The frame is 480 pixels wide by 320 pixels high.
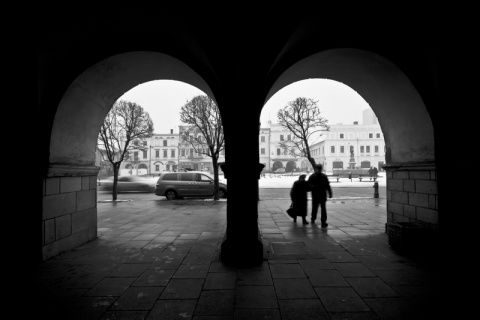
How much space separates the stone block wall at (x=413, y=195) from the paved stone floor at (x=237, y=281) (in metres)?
0.74

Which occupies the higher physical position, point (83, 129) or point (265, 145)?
point (265, 145)

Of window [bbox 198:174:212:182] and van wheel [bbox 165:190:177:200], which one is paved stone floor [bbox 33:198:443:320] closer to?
van wheel [bbox 165:190:177:200]

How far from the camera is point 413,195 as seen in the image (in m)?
5.32

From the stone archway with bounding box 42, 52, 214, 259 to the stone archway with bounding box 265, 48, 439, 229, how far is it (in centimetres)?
277

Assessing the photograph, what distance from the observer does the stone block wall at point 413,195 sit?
15.9 ft

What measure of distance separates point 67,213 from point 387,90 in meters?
7.12

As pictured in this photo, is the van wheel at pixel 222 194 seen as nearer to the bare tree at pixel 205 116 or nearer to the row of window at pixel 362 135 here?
the bare tree at pixel 205 116

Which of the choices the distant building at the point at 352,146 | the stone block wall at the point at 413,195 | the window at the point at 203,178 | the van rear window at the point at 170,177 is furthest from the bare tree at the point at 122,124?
the distant building at the point at 352,146

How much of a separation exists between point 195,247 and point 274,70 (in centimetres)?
375

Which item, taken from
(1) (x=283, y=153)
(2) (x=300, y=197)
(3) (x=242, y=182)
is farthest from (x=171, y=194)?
(1) (x=283, y=153)

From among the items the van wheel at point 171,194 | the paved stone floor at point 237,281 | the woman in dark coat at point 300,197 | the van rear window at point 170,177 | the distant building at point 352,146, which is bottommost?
the paved stone floor at point 237,281

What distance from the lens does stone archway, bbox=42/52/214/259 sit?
4.76 meters

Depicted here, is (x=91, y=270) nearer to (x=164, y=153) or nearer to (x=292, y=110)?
(x=292, y=110)

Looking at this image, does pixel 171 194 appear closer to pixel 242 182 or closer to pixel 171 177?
pixel 171 177
